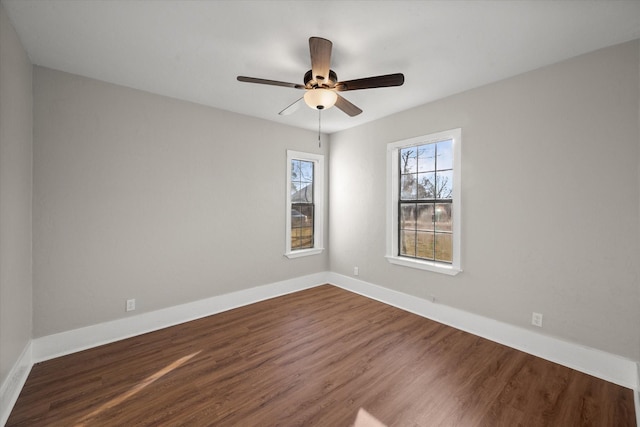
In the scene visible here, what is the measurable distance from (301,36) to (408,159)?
2.27 m

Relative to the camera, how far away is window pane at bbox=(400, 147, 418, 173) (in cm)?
369

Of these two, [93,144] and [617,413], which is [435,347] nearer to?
[617,413]

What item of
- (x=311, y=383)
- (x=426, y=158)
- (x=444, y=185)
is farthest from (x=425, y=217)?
→ (x=311, y=383)

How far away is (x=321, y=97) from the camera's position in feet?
7.39

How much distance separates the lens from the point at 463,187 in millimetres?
3082

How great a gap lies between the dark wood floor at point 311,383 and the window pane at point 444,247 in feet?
2.84

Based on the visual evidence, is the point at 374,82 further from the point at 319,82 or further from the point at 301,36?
the point at 301,36

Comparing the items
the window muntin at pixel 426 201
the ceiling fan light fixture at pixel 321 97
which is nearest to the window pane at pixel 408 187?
the window muntin at pixel 426 201

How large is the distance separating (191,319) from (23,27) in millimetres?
3061

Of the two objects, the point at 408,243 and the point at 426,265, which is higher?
the point at 408,243

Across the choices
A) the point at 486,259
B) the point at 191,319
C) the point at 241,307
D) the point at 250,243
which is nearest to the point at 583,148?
the point at 486,259

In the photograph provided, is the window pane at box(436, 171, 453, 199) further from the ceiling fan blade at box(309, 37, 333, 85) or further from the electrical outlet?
the ceiling fan blade at box(309, 37, 333, 85)

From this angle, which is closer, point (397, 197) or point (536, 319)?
point (536, 319)

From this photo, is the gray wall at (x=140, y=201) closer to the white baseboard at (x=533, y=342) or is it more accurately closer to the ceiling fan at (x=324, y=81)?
the ceiling fan at (x=324, y=81)
